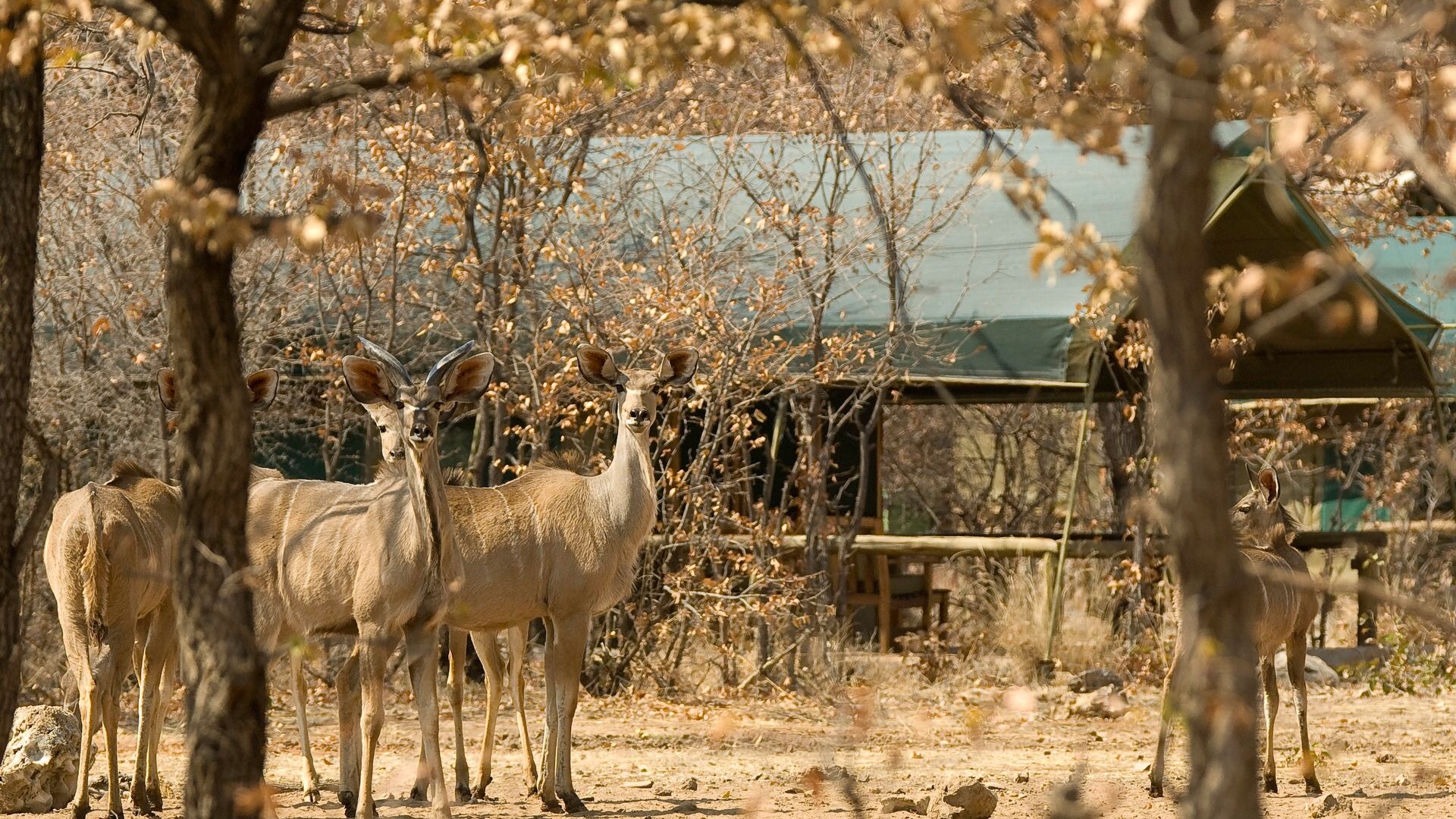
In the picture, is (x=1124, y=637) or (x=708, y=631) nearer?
(x=708, y=631)

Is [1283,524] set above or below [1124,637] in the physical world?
above

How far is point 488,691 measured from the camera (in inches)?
374

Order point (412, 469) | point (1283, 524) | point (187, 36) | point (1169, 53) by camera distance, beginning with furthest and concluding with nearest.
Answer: point (1283, 524) < point (412, 469) < point (187, 36) < point (1169, 53)

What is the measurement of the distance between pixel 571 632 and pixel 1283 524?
13.0 ft

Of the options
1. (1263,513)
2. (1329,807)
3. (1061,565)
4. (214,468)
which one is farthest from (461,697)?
(1061,565)

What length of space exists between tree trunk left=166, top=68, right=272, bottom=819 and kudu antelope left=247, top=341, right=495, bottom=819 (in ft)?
9.17

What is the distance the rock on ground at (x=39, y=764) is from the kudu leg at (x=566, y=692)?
2449 millimetres

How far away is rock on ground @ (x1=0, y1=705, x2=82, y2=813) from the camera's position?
8.71 meters

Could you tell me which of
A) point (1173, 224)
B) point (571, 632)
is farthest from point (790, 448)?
point (1173, 224)

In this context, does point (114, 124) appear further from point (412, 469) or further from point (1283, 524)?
point (1283, 524)

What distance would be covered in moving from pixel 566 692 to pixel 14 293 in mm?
3704

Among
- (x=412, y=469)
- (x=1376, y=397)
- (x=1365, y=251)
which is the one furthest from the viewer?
(x=1365, y=251)

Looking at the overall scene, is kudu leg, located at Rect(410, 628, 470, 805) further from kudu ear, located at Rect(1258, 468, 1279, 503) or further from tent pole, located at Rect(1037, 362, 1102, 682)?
tent pole, located at Rect(1037, 362, 1102, 682)

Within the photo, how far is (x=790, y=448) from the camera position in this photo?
17.1 metres
